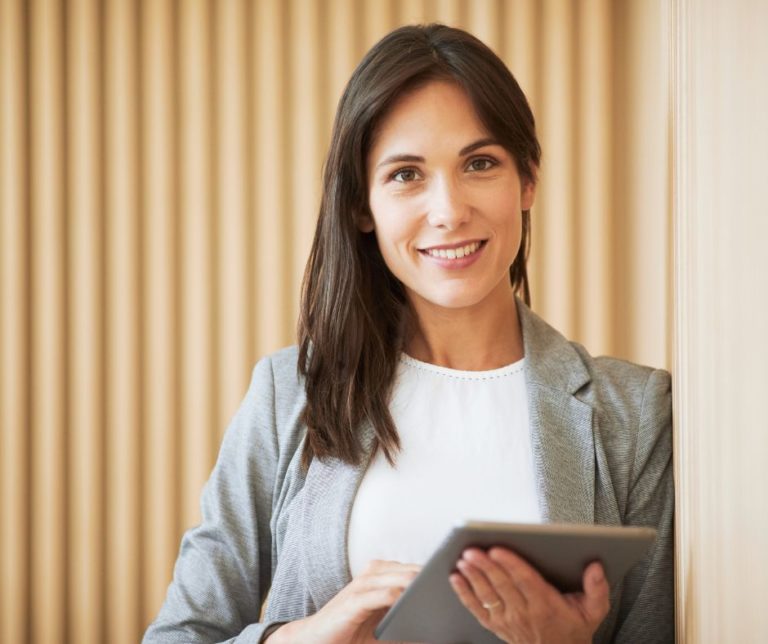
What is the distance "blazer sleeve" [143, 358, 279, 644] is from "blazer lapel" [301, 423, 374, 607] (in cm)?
11

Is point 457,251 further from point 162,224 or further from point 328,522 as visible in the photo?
point 162,224

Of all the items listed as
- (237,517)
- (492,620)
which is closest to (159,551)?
(237,517)

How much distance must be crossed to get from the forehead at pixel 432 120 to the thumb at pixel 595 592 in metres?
0.72

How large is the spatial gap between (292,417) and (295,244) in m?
0.81

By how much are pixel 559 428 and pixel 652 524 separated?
0.21 metres

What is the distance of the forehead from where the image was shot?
5.49 feet

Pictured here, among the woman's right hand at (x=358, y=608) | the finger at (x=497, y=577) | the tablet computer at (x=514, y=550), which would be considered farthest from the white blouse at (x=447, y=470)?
the finger at (x=497, y=577)

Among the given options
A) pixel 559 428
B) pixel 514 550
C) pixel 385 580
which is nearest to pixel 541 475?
pixel 559 428

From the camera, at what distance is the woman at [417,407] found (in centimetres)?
165

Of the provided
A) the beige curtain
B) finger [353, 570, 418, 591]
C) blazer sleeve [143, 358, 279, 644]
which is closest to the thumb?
finger [353, 570, 418, 591]

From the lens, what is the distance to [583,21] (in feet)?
8.32

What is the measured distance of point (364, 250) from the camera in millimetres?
A: 1878

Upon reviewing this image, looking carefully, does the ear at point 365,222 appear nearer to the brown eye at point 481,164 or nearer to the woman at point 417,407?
the woman at point 417,407

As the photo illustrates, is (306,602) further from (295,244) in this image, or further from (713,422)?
(295,244)
